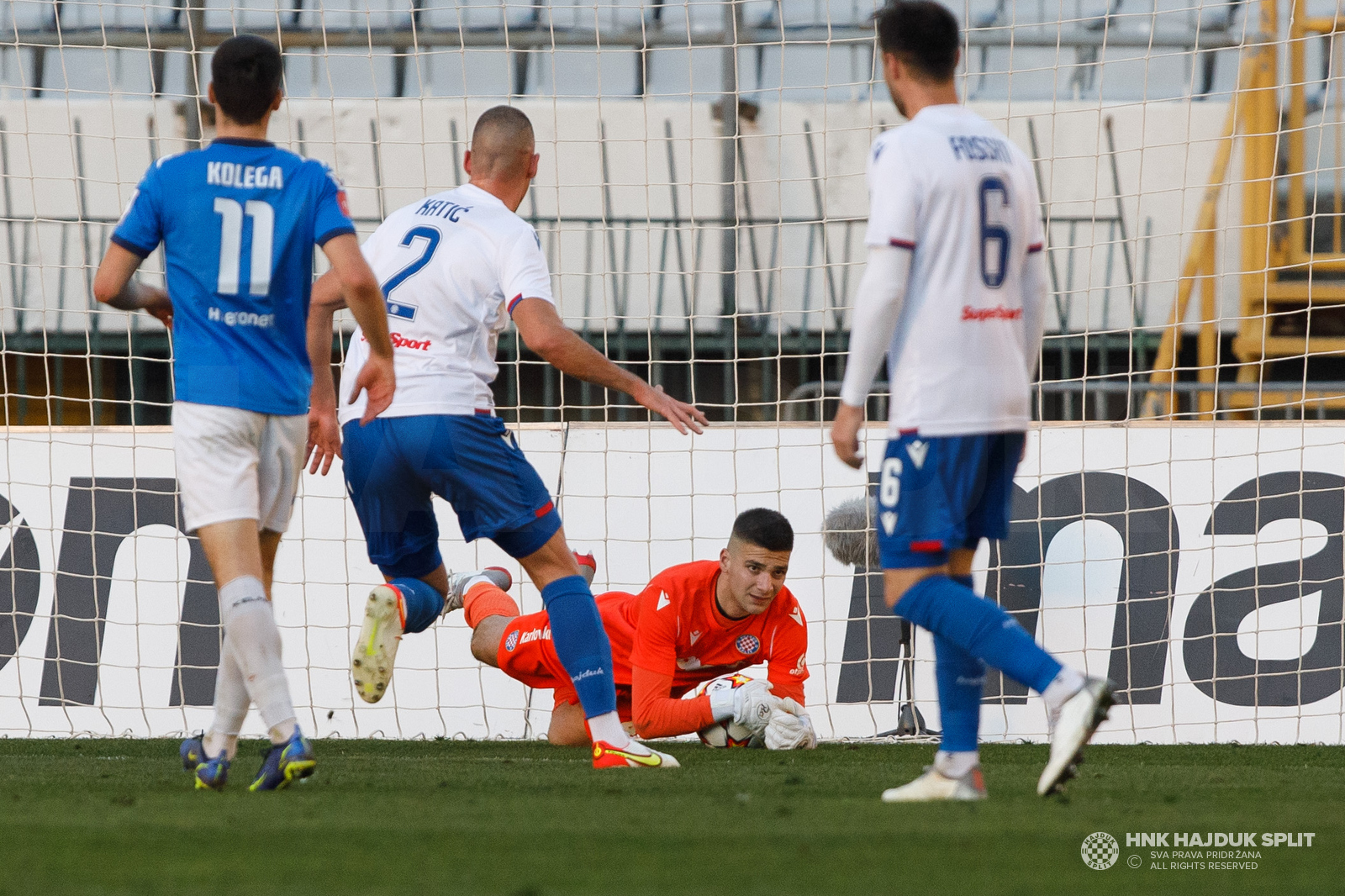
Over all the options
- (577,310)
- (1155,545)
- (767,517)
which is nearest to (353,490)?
(767,517)

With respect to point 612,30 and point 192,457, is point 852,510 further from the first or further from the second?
point 612,30

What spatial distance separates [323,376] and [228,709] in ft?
2.98

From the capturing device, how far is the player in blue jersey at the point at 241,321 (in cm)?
311

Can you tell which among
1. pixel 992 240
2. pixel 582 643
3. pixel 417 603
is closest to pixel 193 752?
pixel 417 603

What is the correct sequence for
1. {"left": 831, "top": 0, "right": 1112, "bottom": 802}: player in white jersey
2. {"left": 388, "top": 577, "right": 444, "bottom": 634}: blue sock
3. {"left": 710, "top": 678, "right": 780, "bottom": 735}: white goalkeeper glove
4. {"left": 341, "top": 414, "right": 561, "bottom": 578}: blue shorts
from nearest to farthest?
{"left": 831, "top": 0, "right": 1112, "bottom": 802}: player in white jersey, {"left": 341, "top": 414, "right": 561, "bottom": 578}: blue shorts, {"left": 388, "top": 577, "right": 444, "bottom": 634}: blue sock, {"left": 710, "top": 678, "right": 780, "bottom": 735}: white goalkeeper glove

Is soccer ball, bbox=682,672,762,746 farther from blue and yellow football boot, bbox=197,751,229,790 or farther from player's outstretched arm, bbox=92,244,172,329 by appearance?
player's outstretched arm, bbox=92,244,172,329

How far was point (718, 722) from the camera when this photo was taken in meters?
4.97

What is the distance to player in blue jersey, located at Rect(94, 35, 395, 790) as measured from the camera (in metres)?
3.11

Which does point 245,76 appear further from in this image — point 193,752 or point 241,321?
point 193,752

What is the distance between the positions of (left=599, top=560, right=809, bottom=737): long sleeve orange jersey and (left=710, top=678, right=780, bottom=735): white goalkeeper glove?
4 cm

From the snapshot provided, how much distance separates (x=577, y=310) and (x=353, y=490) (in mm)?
6254

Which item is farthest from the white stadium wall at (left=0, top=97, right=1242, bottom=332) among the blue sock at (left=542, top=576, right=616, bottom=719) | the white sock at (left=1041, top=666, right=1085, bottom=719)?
the white sock at (left=1041, top=666, right=1085, bottom=719)

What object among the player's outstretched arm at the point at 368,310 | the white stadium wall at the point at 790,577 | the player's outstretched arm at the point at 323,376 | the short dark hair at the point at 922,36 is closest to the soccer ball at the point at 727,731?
the white stadium wall at the point at 790,577

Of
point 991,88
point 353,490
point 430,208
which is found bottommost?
point 353,490
